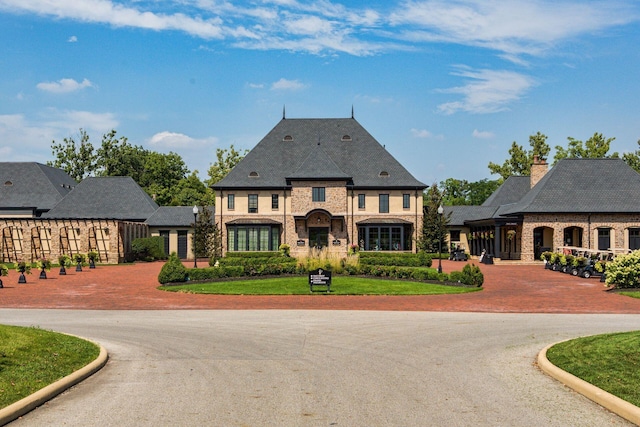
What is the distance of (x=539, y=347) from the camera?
13.1 m

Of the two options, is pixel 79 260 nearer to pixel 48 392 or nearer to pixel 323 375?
pixel 48 392

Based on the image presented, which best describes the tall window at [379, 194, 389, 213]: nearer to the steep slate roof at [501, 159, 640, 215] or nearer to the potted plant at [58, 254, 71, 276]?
the steep slate roof at [501, 159, 640, 215]

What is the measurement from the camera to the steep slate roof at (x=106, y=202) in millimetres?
59469

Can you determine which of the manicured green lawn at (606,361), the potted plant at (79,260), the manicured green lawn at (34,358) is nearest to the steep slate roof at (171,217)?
the potted plant at (79,260)

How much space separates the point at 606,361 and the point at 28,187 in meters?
64.5

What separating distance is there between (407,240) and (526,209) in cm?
1072

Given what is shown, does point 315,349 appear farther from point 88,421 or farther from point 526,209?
point 526,209

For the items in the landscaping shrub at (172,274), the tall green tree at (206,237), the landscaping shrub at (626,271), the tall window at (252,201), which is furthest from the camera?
the tall window at (252,201)

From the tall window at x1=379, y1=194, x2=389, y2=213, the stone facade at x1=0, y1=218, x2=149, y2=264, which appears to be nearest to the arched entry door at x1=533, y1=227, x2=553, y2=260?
the tall window at x1=379, y1=194, x2=389, y2=213

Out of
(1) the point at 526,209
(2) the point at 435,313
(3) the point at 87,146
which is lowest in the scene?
(2) the point at 435,313

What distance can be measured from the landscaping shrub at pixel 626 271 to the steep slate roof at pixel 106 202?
144 ft

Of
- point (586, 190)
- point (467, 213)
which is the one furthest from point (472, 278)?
point (467, 213)

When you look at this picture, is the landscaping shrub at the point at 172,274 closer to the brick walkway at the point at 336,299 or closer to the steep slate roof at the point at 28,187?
the brick walkway at the point at 336,299

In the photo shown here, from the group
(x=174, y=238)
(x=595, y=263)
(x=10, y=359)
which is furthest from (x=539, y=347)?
(x=174, y=238)
